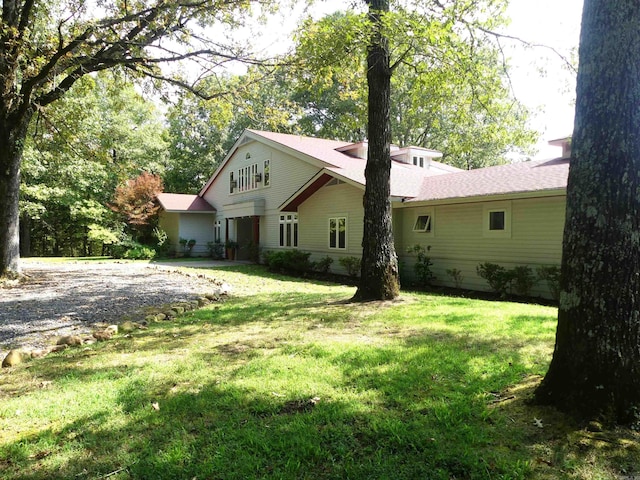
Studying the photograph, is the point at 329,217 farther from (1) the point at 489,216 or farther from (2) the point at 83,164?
(2) the point at 83,164

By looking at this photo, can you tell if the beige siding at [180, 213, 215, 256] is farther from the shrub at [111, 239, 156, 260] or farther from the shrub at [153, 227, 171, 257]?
the shrub at [111, 239, 156, 260]

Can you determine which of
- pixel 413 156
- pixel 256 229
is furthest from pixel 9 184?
pixel 413 156

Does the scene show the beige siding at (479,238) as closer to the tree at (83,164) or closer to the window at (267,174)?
the window at (267,174)

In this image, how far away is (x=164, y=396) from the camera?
3816mm

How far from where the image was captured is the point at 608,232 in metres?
2.97

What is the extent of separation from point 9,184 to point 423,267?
1224 cm

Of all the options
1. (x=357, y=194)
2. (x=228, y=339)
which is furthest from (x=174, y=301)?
(x=357, y=194)

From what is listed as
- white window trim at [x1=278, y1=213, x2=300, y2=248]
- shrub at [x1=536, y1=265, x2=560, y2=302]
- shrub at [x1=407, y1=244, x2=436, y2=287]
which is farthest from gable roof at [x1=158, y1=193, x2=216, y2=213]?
shrub at [x1=536, y1=265, x2=560, y2=302]

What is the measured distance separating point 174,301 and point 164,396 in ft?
19.3

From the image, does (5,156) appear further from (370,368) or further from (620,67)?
(620,67)

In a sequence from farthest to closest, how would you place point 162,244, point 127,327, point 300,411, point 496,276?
point 162,244 → point 496,276 → point 127,327 → point 300,411

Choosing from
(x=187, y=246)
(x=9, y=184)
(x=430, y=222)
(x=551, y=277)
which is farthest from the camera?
(x=187, y=246)

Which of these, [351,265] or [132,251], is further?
[132,251]

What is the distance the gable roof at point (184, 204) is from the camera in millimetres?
26120
